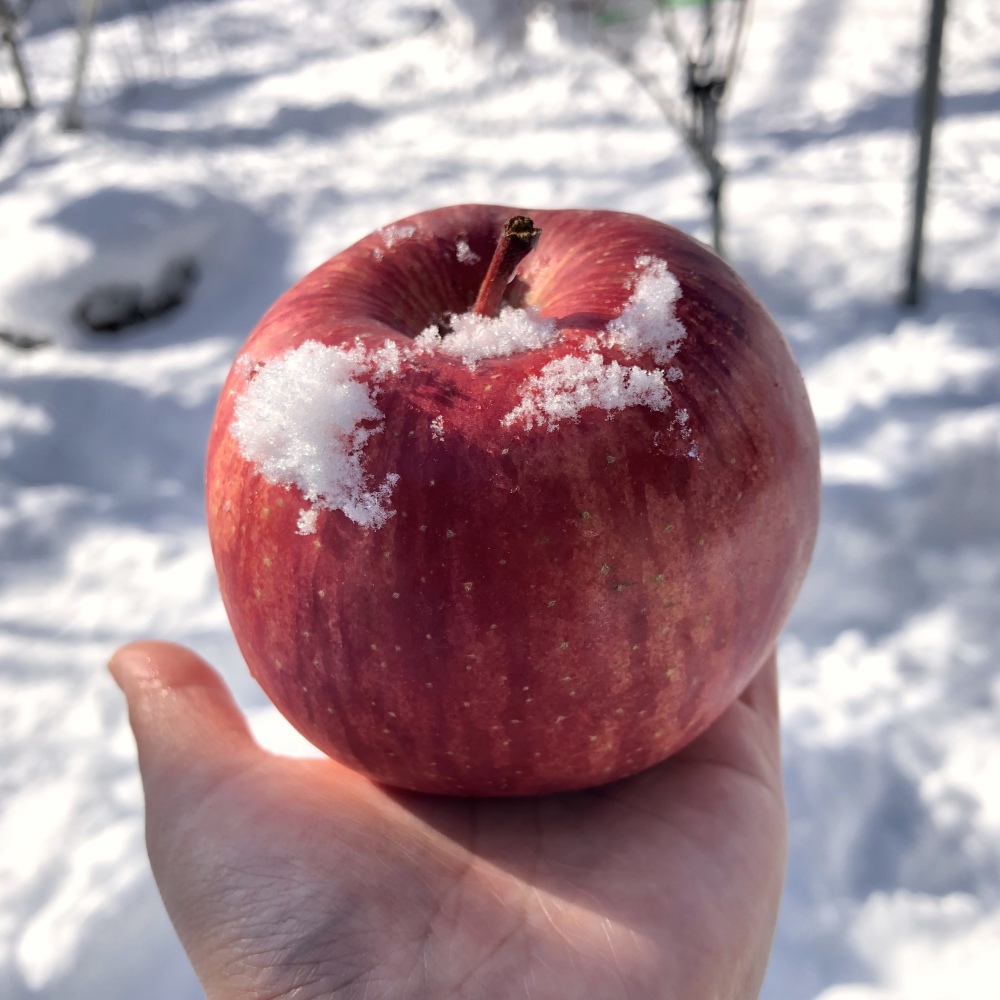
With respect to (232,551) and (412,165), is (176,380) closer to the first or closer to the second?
(412,165)

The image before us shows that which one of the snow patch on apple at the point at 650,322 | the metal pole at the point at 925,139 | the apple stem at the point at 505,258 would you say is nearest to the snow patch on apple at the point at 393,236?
the apple stem at the point at 505,258

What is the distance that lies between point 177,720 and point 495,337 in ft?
2.05

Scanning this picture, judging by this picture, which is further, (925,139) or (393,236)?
(925,139)

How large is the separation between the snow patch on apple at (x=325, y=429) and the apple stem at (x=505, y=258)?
0.12 metres

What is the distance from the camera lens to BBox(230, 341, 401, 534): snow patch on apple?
2.30 ft

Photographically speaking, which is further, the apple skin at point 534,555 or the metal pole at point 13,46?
the metal pole at point 13,46

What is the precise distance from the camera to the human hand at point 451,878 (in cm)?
81

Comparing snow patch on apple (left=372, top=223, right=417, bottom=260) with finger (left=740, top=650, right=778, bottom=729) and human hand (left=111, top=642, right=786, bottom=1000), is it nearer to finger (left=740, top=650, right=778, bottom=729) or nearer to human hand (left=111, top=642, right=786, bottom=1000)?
human hand (left=111, top=642, right=786, bottom=1000)

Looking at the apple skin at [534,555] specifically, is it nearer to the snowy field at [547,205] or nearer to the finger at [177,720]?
the finger at [177,720]

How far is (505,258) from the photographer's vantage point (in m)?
0.80

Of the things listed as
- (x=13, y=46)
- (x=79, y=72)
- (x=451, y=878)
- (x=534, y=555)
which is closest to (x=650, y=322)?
(x=534, y=555)

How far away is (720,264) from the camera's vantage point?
87 centimetres

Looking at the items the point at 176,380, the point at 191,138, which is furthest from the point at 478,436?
the point at 191,138

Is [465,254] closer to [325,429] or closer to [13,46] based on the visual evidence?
[325,429]
